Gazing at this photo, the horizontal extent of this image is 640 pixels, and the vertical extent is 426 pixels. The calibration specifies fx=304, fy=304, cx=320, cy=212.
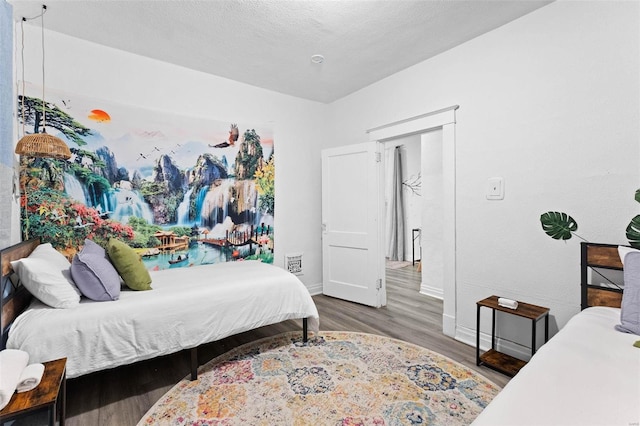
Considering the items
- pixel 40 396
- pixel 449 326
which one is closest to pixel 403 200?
pixel 449 326

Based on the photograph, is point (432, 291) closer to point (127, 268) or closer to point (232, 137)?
point (232, 137)

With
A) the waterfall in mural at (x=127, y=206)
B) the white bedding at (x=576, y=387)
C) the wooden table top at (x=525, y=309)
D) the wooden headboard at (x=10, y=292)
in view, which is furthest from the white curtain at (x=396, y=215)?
the wooden headboard at (x=10, y=292)

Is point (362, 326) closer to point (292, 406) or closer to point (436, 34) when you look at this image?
point (292, 406)

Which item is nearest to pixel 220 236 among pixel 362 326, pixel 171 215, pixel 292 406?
pixel 171 215

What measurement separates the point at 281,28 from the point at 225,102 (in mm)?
1372

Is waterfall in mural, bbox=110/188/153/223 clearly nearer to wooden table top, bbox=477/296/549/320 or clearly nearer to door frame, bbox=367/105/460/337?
door frame, bbox=367/105/460/337

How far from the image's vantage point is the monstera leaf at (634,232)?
177cm

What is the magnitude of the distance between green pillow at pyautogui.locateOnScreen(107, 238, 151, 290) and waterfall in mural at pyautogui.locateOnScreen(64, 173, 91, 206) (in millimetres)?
771

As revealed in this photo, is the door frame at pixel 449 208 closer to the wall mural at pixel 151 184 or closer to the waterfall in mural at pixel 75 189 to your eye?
the wall mural at pixel 151 184

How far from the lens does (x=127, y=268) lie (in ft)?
7.65

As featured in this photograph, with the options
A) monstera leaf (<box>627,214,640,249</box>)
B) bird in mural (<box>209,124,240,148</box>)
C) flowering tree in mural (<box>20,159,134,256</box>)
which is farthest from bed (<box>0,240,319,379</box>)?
monstera leaf (<box>627,214,640,249</box>)

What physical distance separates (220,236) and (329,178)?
166 cm

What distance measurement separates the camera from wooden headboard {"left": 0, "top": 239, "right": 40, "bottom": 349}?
1657mm

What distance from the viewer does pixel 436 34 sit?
274 centimetres
